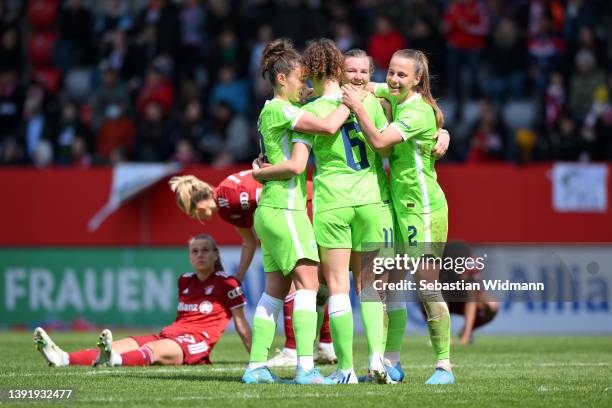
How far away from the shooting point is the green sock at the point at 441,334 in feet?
25.8

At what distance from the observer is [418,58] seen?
26.3 ft

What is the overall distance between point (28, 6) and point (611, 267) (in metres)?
11.5

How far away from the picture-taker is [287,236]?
7672mm

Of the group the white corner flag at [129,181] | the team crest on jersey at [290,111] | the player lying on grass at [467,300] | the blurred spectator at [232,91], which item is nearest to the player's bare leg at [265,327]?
the team crest on jersey at [290,111]

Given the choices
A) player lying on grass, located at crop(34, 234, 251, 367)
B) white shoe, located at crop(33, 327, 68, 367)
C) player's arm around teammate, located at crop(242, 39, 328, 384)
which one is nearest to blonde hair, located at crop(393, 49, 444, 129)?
player's arm around teammate, located at crop(242, 39, 328, 384)

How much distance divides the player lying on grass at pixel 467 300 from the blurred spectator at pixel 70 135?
23.2 ft

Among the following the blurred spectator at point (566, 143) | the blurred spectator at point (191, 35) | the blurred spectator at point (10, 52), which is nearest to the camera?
the blurred spectator at point (566, 143)

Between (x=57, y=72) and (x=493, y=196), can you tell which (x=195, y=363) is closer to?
(x=493, y=196)

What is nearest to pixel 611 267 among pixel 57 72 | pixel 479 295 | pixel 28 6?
pixel 479 295

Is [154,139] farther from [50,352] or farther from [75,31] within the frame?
[50,352]

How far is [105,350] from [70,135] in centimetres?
929

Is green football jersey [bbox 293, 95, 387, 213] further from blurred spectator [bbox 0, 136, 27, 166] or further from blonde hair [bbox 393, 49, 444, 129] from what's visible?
blurred spectator [bbox 0, 136, 27, 166]

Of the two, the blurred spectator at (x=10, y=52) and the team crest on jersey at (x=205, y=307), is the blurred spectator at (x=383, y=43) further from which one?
the team crest on jersey at (x=205, y=307)

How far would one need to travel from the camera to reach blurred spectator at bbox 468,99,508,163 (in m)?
16.3
